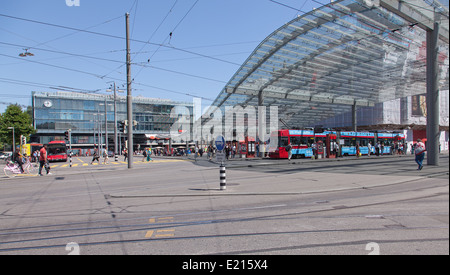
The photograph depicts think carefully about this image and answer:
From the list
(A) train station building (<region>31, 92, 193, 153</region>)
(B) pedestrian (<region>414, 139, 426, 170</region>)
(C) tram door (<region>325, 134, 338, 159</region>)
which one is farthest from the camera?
(A) train station building (<region>31, 92, 193, 153</region>)

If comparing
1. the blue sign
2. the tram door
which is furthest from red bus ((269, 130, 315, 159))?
the blue sign

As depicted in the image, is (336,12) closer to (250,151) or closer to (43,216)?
(250,151)

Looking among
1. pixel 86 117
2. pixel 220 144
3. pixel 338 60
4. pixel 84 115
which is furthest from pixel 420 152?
pixel 86 117

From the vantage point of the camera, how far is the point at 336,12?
2259 centimetres

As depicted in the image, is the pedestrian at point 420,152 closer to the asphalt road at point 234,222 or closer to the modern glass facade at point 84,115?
the asphalt road at point 234,222

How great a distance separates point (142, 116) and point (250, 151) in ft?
176

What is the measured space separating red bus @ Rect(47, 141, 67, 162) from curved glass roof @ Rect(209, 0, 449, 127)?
23.4 m

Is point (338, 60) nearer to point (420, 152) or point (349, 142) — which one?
point (349, 142)

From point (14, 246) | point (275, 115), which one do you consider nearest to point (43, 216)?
point (14, 246)

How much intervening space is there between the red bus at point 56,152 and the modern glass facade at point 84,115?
2283cm

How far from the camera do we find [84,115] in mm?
73062

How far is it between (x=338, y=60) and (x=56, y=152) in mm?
36988

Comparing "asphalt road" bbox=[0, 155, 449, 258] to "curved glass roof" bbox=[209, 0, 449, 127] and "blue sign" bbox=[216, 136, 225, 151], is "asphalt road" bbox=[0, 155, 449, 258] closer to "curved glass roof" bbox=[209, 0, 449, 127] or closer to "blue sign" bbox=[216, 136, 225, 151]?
"blue sign" bbox=[216, 136, 225, 151]

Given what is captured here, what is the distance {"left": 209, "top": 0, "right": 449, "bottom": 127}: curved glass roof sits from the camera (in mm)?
23234
